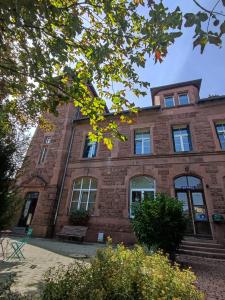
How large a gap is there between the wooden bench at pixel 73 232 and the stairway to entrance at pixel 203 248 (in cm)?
587

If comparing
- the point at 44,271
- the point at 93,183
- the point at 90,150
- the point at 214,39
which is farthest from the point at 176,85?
the point at 44,271

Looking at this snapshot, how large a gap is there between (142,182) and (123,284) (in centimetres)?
1066

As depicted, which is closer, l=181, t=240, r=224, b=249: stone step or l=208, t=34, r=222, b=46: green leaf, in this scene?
l=208, t=34, r=222, b=46: green leaf

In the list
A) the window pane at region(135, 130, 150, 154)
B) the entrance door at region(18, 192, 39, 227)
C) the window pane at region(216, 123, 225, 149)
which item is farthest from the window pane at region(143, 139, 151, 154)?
the entrance door at region(18, 192, 39, 227)

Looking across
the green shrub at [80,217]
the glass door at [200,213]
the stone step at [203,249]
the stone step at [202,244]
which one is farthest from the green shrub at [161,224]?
the green shrub at [80,217]

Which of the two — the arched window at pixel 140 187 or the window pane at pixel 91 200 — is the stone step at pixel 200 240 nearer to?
the arched window at pixel 140 187

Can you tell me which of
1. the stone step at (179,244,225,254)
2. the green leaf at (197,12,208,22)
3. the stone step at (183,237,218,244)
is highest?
the green leaf at (197,12,208,22)

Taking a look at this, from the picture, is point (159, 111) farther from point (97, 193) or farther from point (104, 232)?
point (104, 232)

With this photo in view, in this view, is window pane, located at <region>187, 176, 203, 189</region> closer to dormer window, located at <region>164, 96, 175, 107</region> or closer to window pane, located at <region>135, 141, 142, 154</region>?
window pane, located at <region>135, 141, 142, 154</region>

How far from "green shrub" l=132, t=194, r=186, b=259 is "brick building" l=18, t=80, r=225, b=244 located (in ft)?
14.3

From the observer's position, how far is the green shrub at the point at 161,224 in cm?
720

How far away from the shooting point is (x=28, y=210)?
15305 millimetres

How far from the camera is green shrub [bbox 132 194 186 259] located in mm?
7195

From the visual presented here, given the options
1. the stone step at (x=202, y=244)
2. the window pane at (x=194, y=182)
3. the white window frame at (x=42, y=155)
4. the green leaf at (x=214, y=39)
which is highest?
the white window frame at (x=42, y=155)
